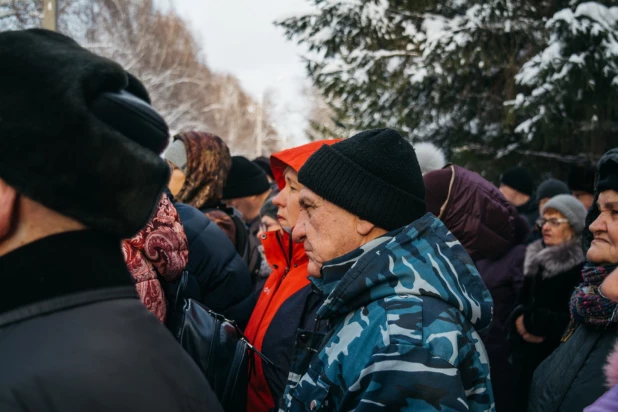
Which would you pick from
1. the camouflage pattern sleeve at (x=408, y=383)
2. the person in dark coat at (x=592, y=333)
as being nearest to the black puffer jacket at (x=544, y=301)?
the person in dark coat at (x=592, y=333)

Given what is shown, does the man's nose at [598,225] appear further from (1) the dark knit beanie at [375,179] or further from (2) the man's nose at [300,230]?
(2) the man's nose at [300,230]

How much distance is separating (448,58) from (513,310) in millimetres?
5106

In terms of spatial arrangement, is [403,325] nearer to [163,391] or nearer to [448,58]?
[163,391]

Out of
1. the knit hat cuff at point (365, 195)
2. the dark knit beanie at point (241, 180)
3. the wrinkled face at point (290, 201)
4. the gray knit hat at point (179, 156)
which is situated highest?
the knit hat cuff at point (365, 195)

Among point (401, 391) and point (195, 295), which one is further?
point (195, 295)

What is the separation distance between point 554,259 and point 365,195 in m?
2.49

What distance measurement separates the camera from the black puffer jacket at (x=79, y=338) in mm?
961

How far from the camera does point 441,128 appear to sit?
9.66 meters

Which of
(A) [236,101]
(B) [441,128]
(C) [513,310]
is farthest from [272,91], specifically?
(C) [513,310]

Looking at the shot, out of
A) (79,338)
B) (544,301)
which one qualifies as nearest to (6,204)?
(79,338)

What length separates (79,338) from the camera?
101 centimetres

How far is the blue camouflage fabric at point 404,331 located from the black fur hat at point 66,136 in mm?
831

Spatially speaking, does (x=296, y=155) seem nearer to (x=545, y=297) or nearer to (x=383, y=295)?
(x=383, y=295)

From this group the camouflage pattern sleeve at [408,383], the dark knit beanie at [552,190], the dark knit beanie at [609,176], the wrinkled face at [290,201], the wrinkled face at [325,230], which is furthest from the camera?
the dark knit beanie at [552,190]
